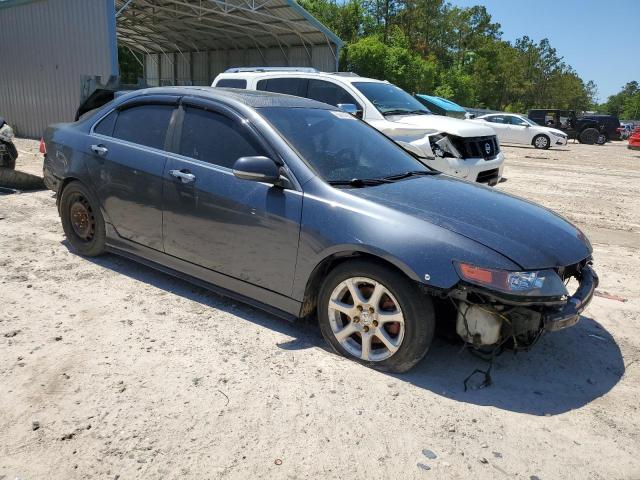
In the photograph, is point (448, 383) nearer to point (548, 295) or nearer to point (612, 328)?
point (548, 295)

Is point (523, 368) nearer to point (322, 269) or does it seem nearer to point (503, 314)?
point (503, 314)

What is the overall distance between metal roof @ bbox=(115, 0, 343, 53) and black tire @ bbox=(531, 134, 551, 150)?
9.26 meters

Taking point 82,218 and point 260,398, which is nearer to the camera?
point 260,398

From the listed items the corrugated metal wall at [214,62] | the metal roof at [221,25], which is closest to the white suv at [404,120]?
the metal roof at [221,25]

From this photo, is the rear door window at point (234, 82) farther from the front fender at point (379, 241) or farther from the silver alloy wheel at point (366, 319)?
the silver alloy wheel at point (366, 319)

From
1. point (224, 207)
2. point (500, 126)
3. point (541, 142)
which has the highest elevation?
point (224, 207)

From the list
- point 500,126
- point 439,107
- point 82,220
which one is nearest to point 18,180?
point 82,220

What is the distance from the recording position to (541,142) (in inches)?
880

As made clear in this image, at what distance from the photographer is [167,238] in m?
4.05

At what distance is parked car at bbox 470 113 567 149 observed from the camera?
22.1 m

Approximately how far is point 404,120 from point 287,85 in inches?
86.4

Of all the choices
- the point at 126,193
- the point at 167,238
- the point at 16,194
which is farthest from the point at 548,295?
the point at 16,194

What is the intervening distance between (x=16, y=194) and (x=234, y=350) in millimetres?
5902

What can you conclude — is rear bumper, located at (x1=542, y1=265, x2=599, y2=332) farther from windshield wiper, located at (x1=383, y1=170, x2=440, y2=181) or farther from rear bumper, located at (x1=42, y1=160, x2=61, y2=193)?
rear bumper, located at (x1=42, y1=160, x2=61, y2=193)
